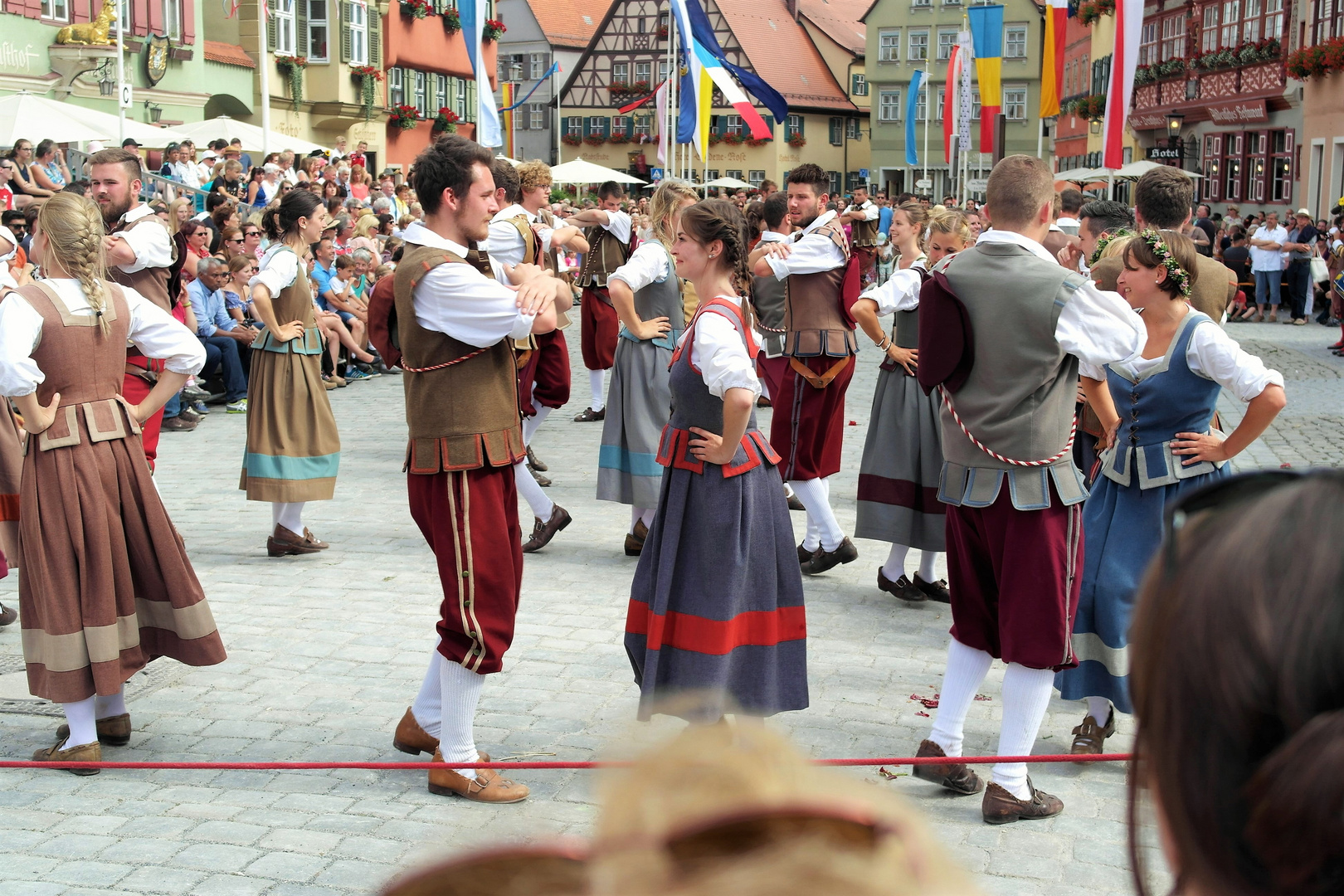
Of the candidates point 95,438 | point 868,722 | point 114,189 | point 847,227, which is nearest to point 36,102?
point 114,189

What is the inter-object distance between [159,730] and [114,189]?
3637 millimetres

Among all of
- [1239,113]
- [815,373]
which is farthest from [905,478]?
[1239,113]

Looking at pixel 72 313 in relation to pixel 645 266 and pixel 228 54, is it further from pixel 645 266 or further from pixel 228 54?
pixel 228 54

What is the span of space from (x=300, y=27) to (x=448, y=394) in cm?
3036

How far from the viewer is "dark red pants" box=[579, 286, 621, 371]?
1153 cm

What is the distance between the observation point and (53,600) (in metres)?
4.40

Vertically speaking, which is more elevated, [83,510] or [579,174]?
[579,174]

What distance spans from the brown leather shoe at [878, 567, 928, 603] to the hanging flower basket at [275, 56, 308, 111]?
1084 inches

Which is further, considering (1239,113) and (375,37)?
(375,37)

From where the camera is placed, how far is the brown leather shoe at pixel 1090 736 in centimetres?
462

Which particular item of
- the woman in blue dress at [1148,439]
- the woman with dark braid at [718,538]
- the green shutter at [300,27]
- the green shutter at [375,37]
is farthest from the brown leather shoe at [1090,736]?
the green shutter at [375,37]

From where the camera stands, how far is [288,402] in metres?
7.52

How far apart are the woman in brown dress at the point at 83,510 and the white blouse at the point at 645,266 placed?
9.69ft

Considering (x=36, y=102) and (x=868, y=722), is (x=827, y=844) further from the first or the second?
(x=36, y=102)
